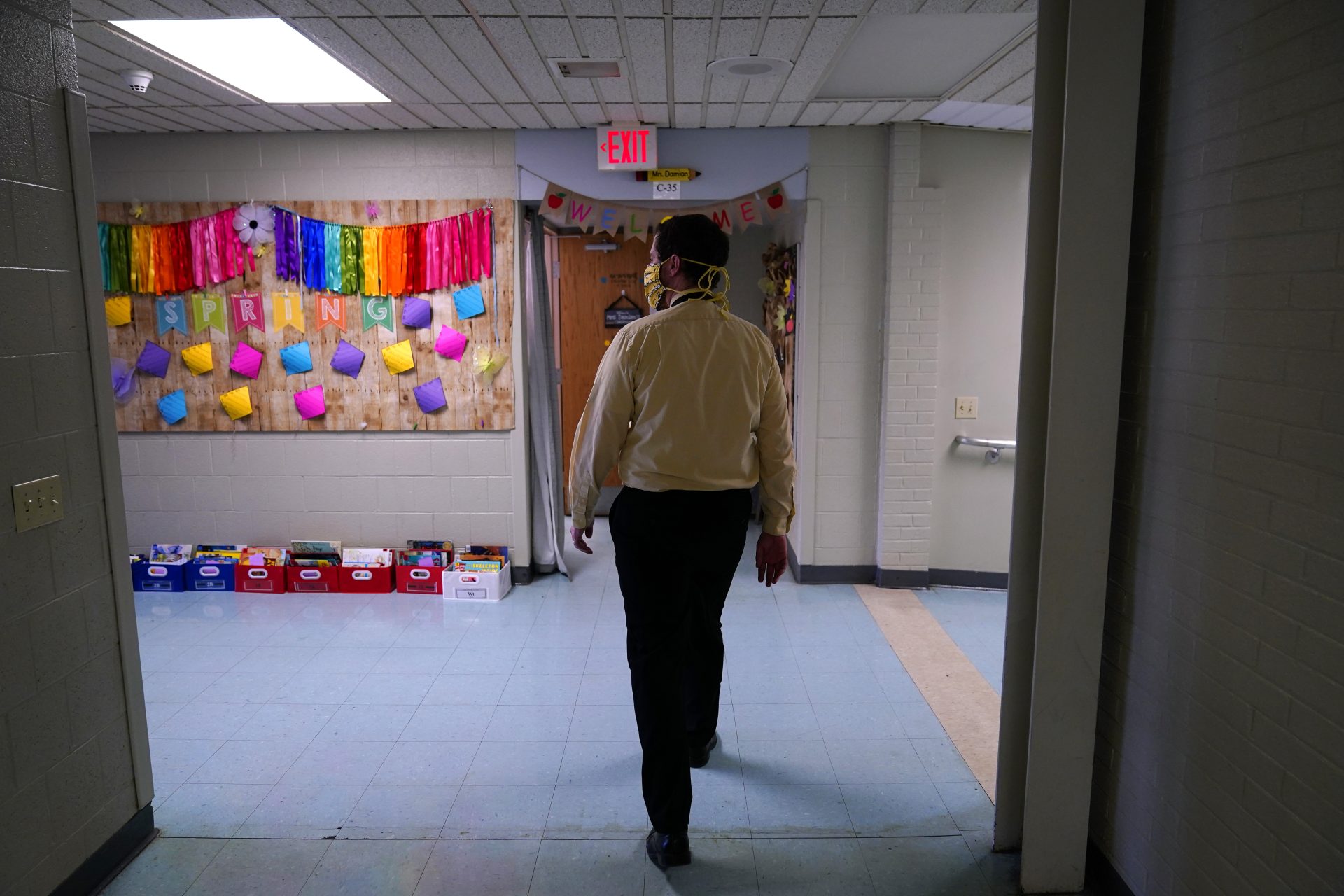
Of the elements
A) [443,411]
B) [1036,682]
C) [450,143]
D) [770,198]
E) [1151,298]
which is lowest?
[1036,682]

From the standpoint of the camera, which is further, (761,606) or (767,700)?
(761,606)

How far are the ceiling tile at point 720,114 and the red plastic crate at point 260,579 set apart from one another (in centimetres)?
329

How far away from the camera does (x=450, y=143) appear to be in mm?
4465

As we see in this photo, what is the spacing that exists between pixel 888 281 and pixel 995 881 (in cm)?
308

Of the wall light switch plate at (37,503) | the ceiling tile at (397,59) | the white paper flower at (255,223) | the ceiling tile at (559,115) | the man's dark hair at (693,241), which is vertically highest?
the ceiling tile at (559,115)

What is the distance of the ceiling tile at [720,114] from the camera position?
3955 millimetres

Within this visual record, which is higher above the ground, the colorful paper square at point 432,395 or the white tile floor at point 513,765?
the colorful paper square at point 432,395

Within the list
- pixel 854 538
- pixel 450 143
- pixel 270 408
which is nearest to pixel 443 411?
pixel 270 408

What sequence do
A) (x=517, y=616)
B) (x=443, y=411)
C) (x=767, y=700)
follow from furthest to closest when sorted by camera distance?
Result: (x=443, y=411) < (x=517, y=616) < (x=767, y=700)

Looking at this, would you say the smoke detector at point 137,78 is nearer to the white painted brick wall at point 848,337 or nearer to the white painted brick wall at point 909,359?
the white painted brick wall at point 848,337

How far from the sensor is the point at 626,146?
14.2 ft

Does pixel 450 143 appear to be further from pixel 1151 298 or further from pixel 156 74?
pixel 1151 298

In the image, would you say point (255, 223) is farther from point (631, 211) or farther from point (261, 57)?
point (631, 211)

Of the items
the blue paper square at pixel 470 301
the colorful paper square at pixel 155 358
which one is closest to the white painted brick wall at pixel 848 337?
the blue paper square at pixel 470 301
